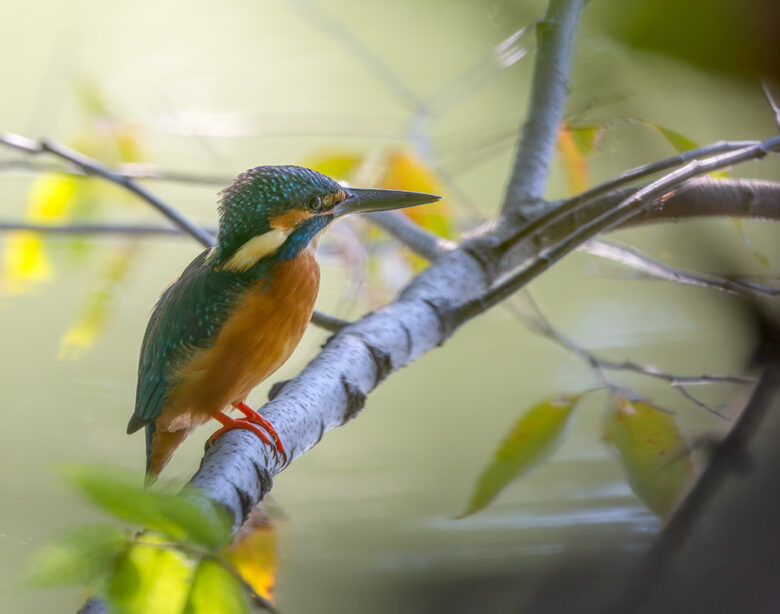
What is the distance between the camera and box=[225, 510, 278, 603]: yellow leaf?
543 millimetres

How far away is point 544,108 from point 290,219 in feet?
1.19

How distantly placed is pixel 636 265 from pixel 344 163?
407 millimetres

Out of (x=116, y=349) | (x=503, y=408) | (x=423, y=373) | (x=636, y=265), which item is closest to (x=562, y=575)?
(x=636, y=265)

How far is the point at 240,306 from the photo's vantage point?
0.51 metres

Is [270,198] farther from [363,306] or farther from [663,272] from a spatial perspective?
[363,306]

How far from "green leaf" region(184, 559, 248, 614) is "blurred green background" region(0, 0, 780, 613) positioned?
17 cm

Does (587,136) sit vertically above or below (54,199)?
above

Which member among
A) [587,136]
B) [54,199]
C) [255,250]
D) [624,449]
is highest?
[587,136]

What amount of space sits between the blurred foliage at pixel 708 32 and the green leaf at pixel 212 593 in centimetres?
36

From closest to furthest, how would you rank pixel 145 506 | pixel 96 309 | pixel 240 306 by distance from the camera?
pixel 145 506 < pixel 240 306 < pixel 96 309

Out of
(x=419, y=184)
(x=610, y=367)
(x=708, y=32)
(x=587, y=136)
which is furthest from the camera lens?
(x=419, y=184)

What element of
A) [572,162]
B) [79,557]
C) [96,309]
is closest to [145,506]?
[79,557]

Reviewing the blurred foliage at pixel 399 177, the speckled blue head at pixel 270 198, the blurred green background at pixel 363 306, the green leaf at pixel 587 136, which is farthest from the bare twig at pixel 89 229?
the green leaf at pixel 587 136

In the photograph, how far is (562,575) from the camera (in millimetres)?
660
